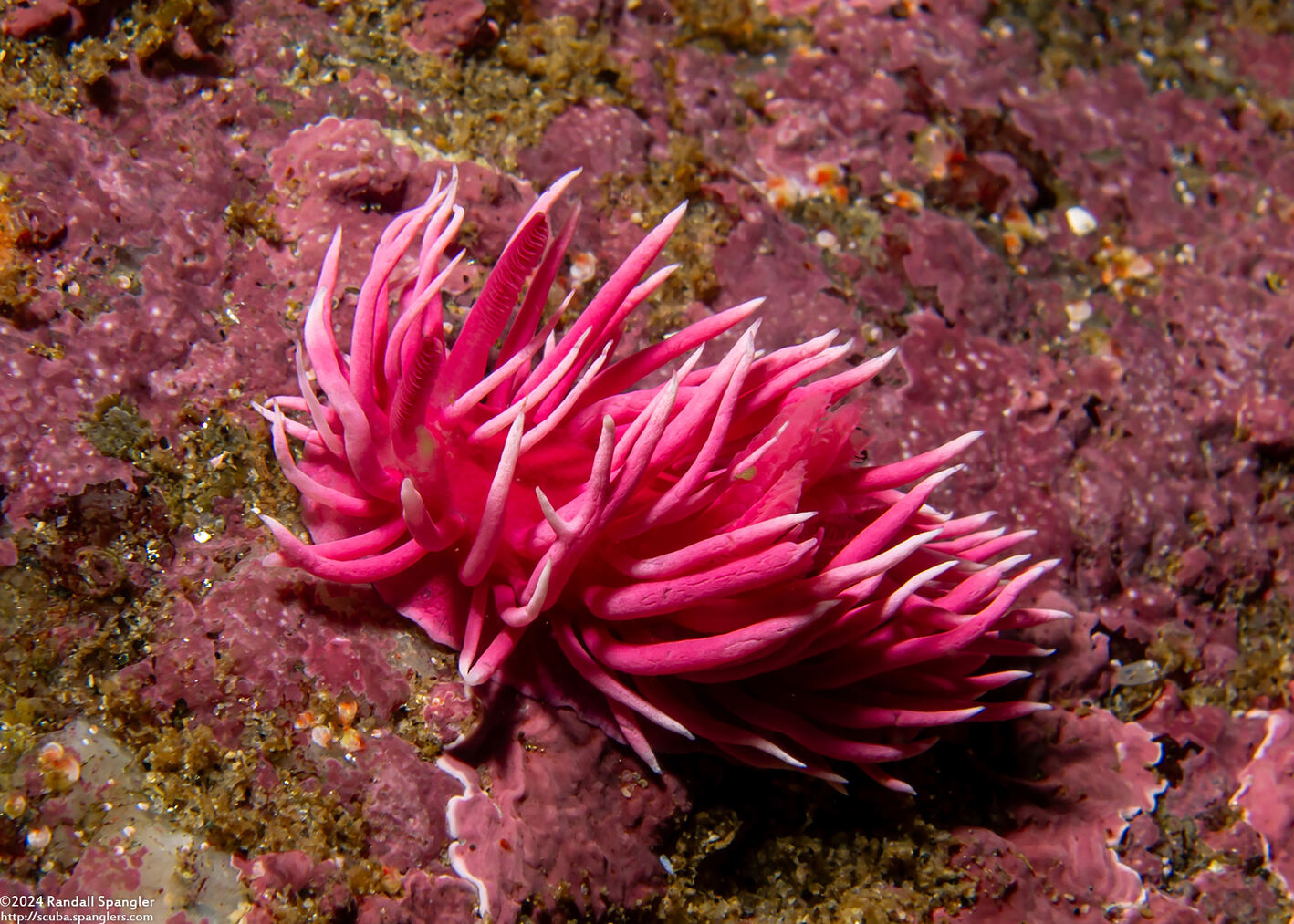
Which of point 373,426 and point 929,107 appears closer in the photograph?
point 373,426

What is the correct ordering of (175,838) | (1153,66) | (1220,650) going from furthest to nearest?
(1153,66)
(1220,650)
(175,838)

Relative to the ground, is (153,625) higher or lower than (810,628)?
lower

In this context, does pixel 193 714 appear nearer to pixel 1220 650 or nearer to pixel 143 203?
pixel 143 203

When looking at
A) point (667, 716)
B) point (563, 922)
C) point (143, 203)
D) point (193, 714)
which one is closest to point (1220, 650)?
point (667, 716)

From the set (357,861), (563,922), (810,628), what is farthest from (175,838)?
(810,628)

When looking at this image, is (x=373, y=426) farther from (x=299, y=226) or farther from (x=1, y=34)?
(x=1, y=34)

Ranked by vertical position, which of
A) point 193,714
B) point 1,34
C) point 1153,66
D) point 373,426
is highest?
point 1153,66

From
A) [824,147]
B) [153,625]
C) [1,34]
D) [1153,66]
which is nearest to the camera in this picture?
[153,625]
